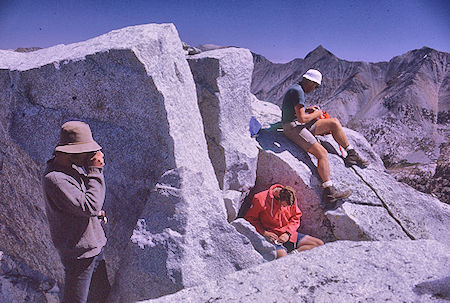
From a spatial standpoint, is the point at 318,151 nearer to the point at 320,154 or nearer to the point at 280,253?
the point at 320,154

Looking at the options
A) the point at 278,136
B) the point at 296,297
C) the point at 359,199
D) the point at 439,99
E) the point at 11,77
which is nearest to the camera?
the point at 296,297

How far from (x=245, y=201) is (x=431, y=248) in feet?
10.9

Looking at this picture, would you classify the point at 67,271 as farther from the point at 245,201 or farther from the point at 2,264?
the point at 245,201

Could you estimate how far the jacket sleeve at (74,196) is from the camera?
2.26 metres

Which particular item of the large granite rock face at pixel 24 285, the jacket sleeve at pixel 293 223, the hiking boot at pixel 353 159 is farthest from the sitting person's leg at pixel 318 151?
the large granite rock face at pixel 24 285

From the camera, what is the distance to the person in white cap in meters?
5.45

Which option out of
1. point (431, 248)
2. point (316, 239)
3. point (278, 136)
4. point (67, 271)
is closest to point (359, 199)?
point (316, 239)

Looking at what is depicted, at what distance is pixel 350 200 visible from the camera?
5566 mm

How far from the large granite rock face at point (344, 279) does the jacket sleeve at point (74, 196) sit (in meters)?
0.87

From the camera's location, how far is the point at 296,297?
7.40 feet

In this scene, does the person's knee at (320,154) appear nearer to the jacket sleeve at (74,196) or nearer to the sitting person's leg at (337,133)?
the sitting person's leg at (337,133)

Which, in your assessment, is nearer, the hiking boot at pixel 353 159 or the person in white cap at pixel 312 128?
the person in white cap at pixel 312 128

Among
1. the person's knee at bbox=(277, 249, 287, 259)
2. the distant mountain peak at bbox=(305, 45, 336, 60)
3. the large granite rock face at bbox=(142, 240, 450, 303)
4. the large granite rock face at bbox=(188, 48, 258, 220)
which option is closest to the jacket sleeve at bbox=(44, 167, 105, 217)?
the large granite rock face at bbox=(142, 240, 450, 303)

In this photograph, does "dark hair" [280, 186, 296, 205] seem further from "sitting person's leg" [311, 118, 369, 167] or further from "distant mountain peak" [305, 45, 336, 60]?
"distant mountain peak" [305, 45, 336, 60]
